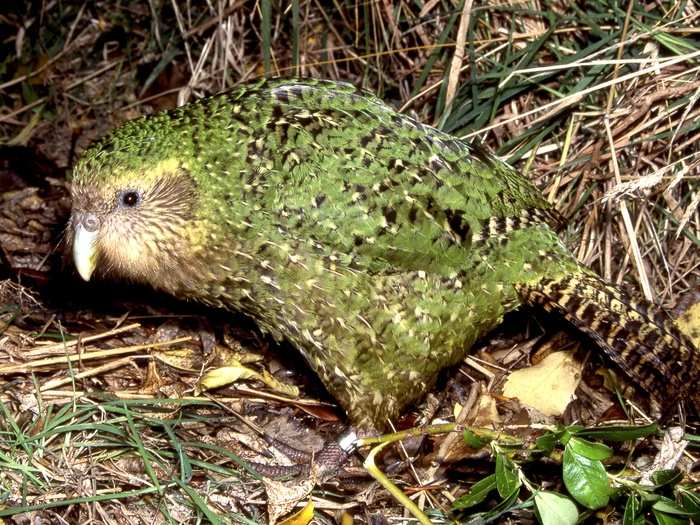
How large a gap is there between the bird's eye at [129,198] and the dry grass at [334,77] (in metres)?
0.75

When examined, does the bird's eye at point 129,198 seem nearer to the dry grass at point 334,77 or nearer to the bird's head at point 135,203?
the bird's head at point 135,203

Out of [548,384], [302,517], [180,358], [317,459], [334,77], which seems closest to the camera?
[302,517]

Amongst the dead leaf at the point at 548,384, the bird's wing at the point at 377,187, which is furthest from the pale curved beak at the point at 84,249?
the dead leaf at the point at 548,384

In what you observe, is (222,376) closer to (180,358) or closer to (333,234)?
(180,358)

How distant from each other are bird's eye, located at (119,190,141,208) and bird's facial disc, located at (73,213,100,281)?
0.13 metres

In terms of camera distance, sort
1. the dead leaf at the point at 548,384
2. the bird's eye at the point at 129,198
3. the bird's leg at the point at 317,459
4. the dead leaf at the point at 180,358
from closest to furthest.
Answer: the bird's eye at the point at 129,198 < the bird's leg at the point at 317,459 < the dead leaf at the point at 548,384 < the dead leaf at the point at 180,358

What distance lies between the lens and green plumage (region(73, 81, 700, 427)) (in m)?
3.31

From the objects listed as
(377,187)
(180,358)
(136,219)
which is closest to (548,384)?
(377,187)

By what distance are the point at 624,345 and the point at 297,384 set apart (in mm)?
1409

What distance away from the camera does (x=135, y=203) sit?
338cm

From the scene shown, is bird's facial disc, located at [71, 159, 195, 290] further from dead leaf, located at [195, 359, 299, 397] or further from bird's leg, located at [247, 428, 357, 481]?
bird's leg, located at [247, 428, 357, 481]

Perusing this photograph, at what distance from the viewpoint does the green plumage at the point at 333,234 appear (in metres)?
3.31

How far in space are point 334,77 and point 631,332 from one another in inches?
78.4

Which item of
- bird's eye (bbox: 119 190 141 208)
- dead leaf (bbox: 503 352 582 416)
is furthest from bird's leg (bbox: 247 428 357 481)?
bird's eye (bbox: 119 190 141 208)
